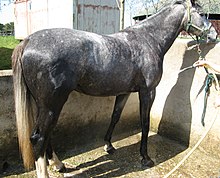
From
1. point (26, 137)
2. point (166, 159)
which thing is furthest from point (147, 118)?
point (26, 137)

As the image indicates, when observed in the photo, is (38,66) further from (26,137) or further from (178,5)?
(178,5)

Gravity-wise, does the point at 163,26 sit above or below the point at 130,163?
above

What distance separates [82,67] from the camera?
6.85 feet

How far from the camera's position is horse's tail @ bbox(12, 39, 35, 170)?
2.04 meters

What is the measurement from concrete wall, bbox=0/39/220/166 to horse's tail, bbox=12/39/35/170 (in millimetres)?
431

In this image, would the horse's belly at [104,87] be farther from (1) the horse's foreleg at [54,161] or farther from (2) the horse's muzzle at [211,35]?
(2) the horse's muzzle at [211,35]

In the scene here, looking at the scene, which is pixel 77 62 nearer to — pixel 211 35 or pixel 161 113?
pixel 211 35

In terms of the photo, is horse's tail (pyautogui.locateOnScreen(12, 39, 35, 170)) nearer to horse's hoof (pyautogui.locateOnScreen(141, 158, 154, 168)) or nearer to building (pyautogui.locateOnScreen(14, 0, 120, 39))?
horse's hoof (pyautogui.locateOnScreen(141, 158, 154, 168))

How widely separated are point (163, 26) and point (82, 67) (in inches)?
44.8

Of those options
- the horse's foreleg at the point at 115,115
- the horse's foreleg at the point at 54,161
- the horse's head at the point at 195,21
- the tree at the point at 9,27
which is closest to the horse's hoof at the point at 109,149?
the horse's foreleg at the point at 115,115

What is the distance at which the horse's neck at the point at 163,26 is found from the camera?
2.66m


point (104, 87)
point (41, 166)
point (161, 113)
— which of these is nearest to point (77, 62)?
point (104, 87)

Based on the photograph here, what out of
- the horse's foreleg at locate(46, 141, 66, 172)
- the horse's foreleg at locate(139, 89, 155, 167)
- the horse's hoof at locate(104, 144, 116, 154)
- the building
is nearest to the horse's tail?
the horse's foreleg at locate(46, 141, 66, 172)

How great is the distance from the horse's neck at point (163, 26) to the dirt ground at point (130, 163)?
1253mm
